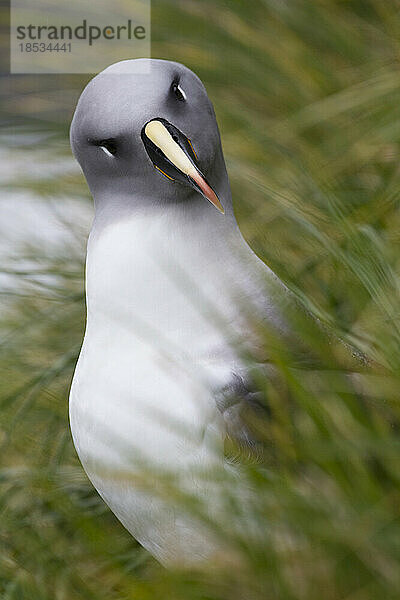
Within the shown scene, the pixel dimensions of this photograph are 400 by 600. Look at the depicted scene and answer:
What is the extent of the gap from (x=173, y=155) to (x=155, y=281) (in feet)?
0.39

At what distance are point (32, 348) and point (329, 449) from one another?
740 millimetres

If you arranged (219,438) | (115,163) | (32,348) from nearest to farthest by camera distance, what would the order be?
(219,438), (115,163), (32,348)

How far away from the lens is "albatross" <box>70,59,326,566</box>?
761 mm

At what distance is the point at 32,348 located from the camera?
116 centimetres

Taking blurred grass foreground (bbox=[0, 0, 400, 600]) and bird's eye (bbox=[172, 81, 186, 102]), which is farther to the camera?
bird's eye (bbox=[172, 81, 186, 102])

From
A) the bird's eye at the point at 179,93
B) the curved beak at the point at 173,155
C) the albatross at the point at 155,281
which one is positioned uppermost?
the bird's eye at the point at 179,93

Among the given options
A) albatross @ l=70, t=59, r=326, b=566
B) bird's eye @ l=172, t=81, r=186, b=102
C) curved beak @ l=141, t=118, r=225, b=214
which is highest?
bird's eye @ l=172, t=81, r=186, b=102

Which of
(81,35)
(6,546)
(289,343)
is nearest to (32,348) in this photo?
(6,546)

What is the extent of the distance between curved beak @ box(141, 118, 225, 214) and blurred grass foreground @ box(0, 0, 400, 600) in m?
0.05

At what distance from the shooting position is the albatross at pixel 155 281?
2.50ft

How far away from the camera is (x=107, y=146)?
2.80 ft

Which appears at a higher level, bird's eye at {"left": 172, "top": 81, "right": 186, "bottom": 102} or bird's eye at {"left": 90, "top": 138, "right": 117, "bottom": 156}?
bird's eye at {"left": 172, "top": 81, "right": 186, "bottom": 102}

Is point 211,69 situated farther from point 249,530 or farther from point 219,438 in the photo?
point 249,530

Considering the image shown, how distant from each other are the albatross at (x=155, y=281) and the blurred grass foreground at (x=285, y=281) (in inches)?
1.5
